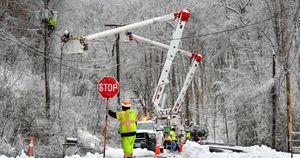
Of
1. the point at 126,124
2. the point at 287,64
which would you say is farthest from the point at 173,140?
the point at 287,64

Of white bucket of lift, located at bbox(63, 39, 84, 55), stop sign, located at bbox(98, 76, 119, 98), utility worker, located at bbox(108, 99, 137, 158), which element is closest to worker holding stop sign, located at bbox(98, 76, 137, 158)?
utility worker, located at bbox(108, 99, 137, 158)

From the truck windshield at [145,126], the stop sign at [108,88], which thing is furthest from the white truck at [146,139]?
the stop sign at [108,88]

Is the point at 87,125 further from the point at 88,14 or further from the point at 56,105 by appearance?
the point at 88,14

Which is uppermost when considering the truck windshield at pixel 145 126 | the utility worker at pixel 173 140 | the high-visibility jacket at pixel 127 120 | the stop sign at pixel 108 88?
the stop sign at pixel 108 88

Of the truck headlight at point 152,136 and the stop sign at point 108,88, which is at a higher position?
the stop sign at point 108,88

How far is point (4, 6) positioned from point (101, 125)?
530 inches

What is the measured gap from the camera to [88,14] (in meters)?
55.8

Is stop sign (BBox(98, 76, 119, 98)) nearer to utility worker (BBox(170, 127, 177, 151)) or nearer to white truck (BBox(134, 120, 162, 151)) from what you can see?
utility worker (BBox(170, 127, 177, 151))

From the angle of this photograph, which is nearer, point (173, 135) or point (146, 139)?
point (173, 135)

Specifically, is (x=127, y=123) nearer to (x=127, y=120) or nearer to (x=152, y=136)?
(x=127, y=120)

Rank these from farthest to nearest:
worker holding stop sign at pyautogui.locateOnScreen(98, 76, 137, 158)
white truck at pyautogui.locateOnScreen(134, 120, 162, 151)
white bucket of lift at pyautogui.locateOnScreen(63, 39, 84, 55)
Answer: white truck at pyautogui.locateOnScreen(134, 120, 162, 151) < white bucket of lift at pyautogui.locateOnScreen(63, 39, 84, 55) < worker holding stop sign at pyautogui.locateOnScreen(98, 76, 137, 158)

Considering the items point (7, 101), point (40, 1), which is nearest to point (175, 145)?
point (7, 101)

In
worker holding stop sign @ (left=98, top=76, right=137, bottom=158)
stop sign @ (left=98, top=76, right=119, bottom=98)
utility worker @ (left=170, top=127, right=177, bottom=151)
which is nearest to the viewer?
worker holding stop sign @ (left=98, top=76, right=137, bottom=158)

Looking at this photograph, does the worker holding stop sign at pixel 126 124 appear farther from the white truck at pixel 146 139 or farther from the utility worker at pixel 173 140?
the white truck at pixel 146 139
